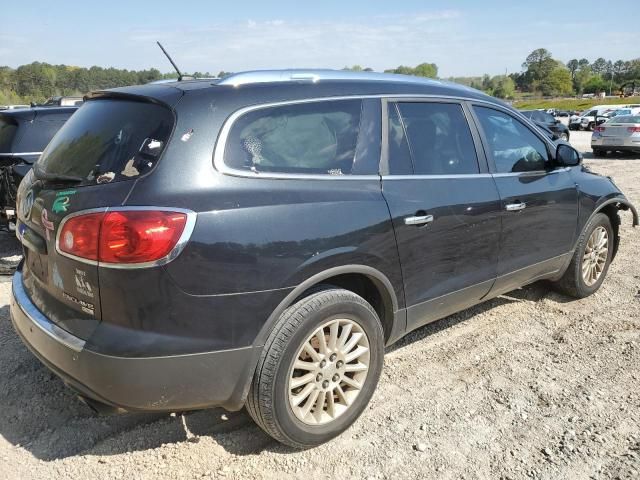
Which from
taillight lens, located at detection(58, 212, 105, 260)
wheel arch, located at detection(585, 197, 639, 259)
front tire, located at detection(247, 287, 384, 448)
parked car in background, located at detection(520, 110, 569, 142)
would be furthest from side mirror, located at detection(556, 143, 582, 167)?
parked car in background, located at detection(520, 110, 569, 142)

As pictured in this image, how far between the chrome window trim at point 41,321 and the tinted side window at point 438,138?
A: 1978 mm

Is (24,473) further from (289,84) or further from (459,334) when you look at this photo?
(459,334)

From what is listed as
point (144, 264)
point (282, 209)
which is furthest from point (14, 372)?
point (282, 209)

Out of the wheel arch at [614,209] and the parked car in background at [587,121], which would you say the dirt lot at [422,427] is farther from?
the parked car in background at [587,121]

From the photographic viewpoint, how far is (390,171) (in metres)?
2.97

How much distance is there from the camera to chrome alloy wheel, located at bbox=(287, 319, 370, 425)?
2.61 meters

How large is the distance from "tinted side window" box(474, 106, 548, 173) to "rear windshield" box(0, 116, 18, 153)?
4997 millimetres

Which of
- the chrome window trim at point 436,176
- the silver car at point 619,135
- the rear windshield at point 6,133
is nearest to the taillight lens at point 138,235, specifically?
the chrome window trim at point 436,176

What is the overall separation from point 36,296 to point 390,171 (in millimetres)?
1932

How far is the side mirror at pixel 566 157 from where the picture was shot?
4109mm

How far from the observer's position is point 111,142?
2475 millimetres

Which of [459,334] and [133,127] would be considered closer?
[133,127]

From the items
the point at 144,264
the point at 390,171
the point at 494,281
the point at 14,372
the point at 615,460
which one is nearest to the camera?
the point at 144,264

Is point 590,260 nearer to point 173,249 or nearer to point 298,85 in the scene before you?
point 298,85
